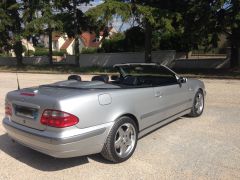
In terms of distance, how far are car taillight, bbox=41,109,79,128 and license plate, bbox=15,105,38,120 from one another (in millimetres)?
293

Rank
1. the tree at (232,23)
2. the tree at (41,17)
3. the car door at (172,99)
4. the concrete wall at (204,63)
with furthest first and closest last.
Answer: the tree at (41,17), the concrete wall at (204,63), the tree at (232,23), the car door at (172,99)

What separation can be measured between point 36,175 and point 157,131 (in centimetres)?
275

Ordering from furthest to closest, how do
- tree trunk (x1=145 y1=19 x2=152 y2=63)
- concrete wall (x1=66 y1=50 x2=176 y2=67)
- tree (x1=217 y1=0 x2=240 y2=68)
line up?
1. concrete wall (x1=66 y1=50 x2=176 y2=67)
2. tree trunk (x1=145 y1=19 x2=152 y2=63)
3. tree (x1=217 y1=0 x2=240 y2=68)

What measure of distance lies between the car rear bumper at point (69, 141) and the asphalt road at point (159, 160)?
336 millimetres

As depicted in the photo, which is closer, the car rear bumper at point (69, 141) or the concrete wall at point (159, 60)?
the car rear bumper at point (69, 141)

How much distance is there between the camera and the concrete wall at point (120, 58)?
Answer: 92.4ft

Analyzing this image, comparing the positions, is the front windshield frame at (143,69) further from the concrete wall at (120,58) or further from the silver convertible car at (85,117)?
the concrete wall at (120,58)

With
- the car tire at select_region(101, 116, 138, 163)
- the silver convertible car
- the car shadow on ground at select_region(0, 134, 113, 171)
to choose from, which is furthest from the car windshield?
the car shadow on ground at select_region(0, 134, 113, 171)

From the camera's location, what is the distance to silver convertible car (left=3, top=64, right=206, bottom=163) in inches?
173

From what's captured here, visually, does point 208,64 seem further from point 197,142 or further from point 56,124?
point 56,124

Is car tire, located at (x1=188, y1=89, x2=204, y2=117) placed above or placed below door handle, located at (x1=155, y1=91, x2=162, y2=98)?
below

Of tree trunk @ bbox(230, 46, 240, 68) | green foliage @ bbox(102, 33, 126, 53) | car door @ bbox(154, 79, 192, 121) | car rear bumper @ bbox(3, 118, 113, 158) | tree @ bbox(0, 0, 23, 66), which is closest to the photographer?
car rear bumper @ bbox(3, 118, 113, 158)

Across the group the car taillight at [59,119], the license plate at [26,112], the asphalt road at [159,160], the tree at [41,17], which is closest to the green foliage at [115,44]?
the tree at [41,17]

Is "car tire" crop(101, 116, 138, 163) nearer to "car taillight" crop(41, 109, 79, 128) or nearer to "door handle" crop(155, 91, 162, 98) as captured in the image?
"car taillight" crop(41, 109, 79, 128)
